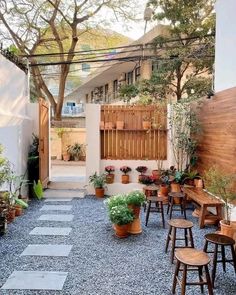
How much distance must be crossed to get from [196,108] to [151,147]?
1569 millimetres

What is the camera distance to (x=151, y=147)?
789 cm

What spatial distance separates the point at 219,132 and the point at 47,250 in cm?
358

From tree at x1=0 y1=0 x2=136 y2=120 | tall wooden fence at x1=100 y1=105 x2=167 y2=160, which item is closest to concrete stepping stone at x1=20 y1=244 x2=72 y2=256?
tall wooden fence at x1=100 y1=105 x2=167 y2=160

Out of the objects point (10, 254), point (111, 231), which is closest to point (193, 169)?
point (111, 231)

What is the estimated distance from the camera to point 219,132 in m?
5.61

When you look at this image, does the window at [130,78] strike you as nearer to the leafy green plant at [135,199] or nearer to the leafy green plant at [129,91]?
the leafy green plant at [129,91]

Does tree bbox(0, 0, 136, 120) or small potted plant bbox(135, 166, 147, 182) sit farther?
tree bbox(0, 0, 136, 120)

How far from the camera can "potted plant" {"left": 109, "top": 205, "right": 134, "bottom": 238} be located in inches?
181

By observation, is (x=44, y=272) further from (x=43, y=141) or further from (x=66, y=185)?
(x=66, y=185)

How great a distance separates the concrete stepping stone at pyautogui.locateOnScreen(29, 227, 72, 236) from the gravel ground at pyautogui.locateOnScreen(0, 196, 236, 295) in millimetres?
103

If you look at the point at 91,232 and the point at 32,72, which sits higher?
the point at 32,72

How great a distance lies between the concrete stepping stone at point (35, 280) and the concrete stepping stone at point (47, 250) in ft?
1.78

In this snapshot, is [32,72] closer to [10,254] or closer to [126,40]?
[126,40]

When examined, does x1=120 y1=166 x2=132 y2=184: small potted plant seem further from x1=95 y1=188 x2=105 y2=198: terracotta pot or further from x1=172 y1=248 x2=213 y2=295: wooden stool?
x1=172 y1=248 x2=213 y2=295: wooden stool
